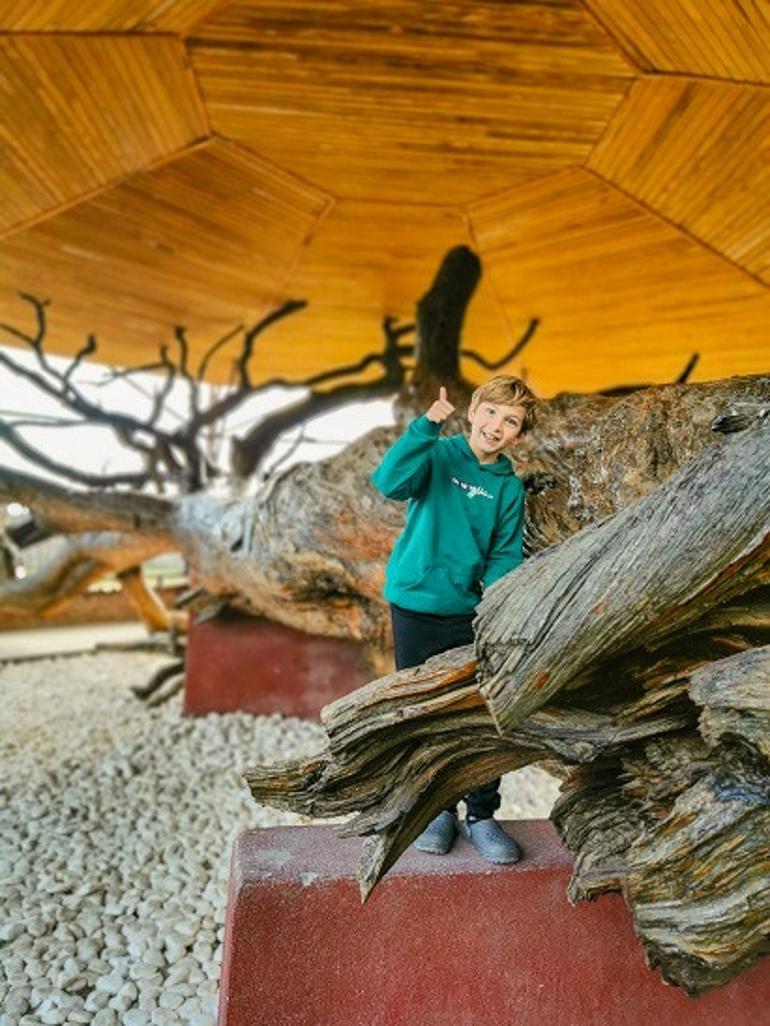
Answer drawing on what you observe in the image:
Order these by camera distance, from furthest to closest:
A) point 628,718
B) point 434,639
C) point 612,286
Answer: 1. point 612,286
2. point 434,639
3. point 628,718

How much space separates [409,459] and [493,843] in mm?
844

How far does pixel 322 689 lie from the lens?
4.95 meters

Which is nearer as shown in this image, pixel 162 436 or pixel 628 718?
pixel 628 718

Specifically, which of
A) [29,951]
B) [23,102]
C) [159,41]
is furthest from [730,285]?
[29,951]

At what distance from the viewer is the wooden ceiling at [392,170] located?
10.3 feet

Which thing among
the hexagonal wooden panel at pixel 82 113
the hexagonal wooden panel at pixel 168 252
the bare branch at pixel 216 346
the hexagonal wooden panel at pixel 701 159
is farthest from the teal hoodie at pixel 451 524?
the bare branch at pixel 216 346

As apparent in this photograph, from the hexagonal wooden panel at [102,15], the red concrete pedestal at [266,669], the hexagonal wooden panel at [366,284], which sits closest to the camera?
the hexagonal wooden panel at [102,15]

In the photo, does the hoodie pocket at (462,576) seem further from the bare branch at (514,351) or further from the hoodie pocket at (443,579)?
the bare branch at (514,351)

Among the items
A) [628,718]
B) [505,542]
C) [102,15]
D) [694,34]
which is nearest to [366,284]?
[102,15]

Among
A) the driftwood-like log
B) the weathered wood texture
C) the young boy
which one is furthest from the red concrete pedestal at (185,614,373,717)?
the weathered wood texture

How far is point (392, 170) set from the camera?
14.9ft

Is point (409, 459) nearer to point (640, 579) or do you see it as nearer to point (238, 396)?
point (640, 579)

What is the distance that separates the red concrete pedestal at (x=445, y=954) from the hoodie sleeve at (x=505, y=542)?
24.3 inches

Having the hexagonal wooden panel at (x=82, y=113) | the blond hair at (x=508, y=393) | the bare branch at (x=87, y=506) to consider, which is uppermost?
the hexagonal wooden panel at (x=82, y=113)
